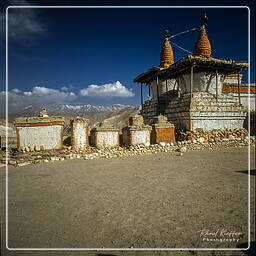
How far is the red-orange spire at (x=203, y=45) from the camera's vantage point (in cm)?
1589

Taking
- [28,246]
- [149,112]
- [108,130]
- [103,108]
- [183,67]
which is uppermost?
[103,108]

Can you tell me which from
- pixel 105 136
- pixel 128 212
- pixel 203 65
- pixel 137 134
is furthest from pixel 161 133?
pixel 128 212

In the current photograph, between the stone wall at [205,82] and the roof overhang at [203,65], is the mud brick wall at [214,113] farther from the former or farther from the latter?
the roof overhang at [203,65]

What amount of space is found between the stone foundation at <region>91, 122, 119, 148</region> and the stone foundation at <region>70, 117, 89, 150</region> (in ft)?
1.72

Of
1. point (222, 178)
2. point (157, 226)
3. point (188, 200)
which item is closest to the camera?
point (157, 226)

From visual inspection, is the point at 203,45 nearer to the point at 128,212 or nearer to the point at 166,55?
the point at 166,55

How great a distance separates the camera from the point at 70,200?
2.93 metres

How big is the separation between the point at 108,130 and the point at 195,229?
6803 millimetres

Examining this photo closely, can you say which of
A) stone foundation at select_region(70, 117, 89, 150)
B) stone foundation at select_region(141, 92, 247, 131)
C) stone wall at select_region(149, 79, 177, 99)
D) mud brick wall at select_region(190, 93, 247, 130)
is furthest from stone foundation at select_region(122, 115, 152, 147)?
stone wall at select_region(149, 79, 177, 99)

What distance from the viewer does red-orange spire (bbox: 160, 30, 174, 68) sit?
18.4 m

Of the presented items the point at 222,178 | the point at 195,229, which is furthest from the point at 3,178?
the point at 222,178

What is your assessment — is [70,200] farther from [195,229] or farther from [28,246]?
[195,229]

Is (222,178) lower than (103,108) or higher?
lower

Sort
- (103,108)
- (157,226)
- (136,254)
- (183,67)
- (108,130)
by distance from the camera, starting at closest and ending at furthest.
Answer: (136,254) → (157,226) → (108,130) → (183,67) → (103,108)
